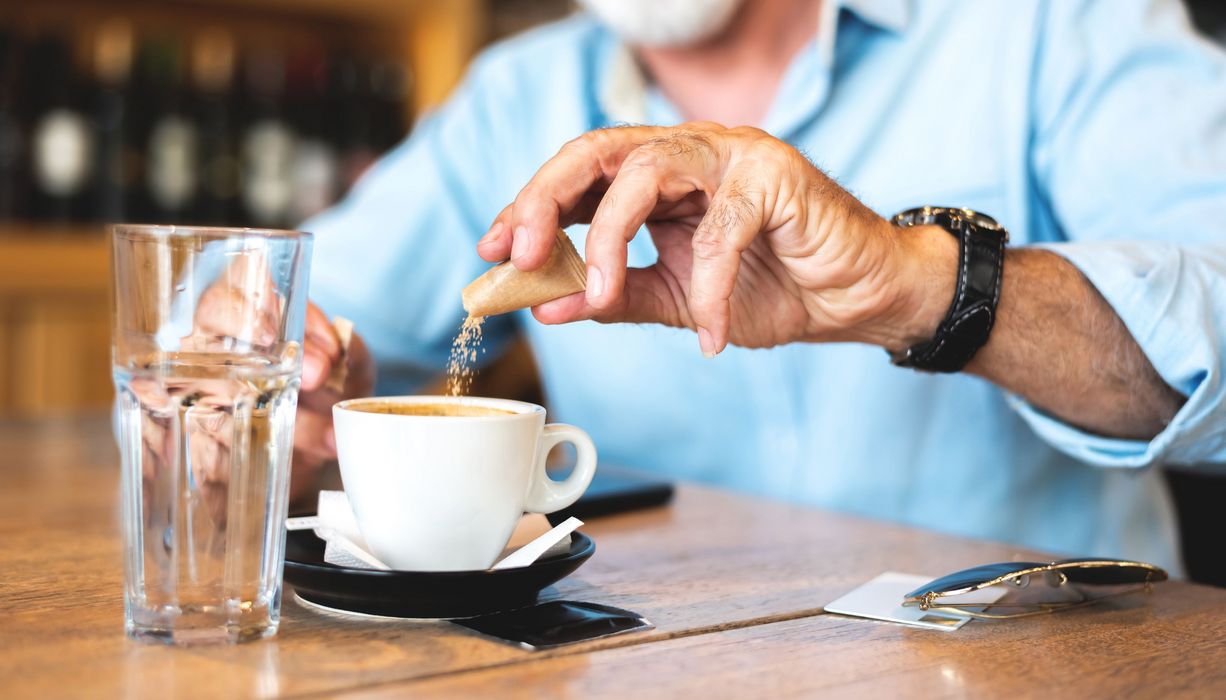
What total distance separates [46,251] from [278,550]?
170 centimetres

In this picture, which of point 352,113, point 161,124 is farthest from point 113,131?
point 352,113

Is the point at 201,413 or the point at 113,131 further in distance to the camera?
the point at 113,131

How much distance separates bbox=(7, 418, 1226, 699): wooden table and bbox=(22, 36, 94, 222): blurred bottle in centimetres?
144

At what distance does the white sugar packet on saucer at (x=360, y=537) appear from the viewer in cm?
63

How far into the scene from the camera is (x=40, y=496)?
3.22ft

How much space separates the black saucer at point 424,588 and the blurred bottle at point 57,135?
1.70 m

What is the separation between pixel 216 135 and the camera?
2.23 m

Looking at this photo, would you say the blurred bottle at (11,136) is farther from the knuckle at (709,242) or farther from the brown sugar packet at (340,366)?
the knuckle at (709,242)

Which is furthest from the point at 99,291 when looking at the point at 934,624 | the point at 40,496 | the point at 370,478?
the point at 934,624

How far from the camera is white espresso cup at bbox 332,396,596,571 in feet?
1.94

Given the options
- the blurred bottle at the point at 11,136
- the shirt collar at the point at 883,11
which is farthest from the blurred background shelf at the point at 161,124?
the shirt collar at the point at 883,11

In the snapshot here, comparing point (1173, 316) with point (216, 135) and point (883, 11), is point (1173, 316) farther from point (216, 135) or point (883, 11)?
point (216, 135)

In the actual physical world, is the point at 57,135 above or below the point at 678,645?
above

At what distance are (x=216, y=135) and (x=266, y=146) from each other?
0.09m
